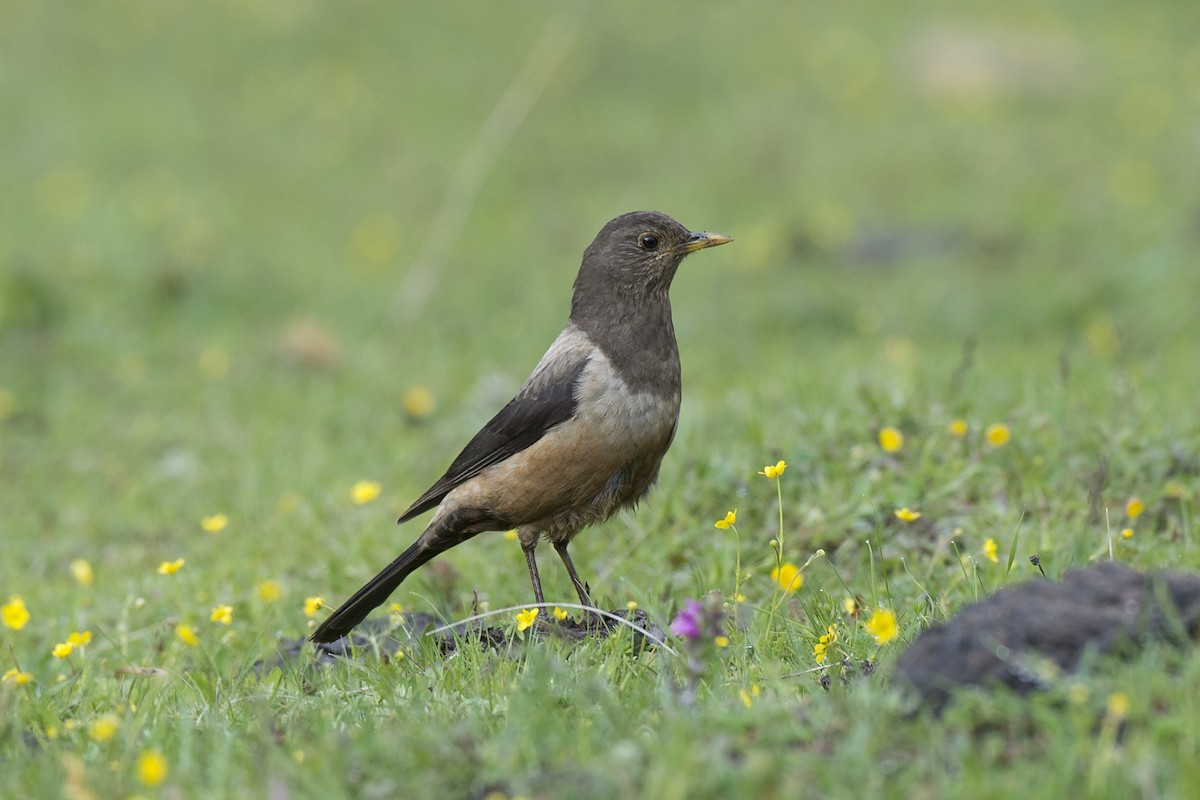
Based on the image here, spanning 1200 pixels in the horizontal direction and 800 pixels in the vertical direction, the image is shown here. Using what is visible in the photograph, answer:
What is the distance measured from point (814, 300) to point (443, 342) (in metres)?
2.70

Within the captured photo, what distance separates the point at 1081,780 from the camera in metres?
2.63

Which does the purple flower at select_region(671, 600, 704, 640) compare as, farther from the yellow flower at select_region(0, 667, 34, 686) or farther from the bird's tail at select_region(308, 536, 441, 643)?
the yellow flower at select_region(0, 667, 34, 686)

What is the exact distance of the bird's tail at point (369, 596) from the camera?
4594mm

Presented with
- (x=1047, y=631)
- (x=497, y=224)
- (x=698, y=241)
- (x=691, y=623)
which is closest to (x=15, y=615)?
(x=691, y=623)

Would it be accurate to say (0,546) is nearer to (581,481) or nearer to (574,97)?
(581,481)

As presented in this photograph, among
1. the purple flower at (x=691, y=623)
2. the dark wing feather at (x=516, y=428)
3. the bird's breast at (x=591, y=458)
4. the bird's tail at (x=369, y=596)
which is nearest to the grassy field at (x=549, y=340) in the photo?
the purple flower at (x=691, y=623)

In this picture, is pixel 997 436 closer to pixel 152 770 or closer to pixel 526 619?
pixel 526 619

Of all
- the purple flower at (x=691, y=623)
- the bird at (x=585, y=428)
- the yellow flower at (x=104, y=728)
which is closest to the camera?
the purple flower at (x=691, y=623)

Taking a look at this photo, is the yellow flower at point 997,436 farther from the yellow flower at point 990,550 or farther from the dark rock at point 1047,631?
the dark rock at point 1047,631

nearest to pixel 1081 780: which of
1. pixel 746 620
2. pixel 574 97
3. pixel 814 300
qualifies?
pixel 746 620

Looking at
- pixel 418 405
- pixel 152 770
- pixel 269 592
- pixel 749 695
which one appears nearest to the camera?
pixel 152 770

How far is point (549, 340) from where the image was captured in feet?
A: 32.1

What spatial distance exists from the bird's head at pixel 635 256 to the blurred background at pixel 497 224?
1082 millimetres

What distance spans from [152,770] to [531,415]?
6.91 ft
